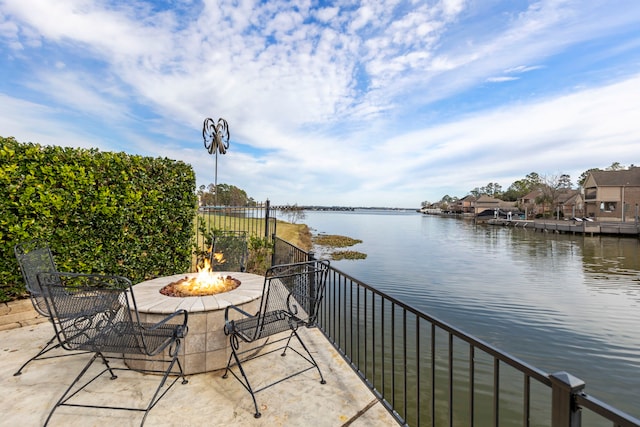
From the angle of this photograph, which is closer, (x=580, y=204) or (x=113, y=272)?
(x=113, y=272)

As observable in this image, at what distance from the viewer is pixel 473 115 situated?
16.4 meters

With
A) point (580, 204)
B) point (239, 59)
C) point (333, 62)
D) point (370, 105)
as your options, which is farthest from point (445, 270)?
point (580, 204)

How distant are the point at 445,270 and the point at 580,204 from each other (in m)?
49.1

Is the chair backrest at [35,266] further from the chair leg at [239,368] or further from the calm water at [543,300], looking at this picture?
the calm water at [543,300]

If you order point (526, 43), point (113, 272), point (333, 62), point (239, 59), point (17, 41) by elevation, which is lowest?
point (113, 272)

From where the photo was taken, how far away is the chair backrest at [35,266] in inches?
111

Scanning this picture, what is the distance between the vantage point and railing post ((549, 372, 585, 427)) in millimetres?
901

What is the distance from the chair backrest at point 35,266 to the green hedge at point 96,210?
6.3 inches

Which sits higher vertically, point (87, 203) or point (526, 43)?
point (526, 43)

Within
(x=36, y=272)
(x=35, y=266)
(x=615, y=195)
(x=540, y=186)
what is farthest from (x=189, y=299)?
(x=540, y=186)

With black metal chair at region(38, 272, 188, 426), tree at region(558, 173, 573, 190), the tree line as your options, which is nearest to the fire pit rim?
black metal chair at region(38, 272, 188, 426)

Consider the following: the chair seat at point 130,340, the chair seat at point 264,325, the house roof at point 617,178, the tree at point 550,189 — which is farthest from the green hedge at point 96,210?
the tree at point 550,189

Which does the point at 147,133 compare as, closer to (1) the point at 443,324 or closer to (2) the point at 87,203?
(2) the point at 87,203

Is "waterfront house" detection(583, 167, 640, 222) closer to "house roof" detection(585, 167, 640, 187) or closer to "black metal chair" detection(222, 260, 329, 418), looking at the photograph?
"house roof" detection(585, 167, 640, 187)
